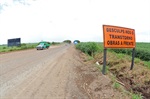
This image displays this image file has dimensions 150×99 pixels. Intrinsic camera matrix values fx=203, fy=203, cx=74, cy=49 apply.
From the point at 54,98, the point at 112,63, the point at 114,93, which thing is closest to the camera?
the point at 54,98

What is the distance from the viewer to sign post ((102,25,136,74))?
9.94m

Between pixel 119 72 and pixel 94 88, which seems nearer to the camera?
pixel 94 88

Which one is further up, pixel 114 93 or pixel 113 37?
pixel 113 37

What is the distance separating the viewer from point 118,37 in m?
10.5

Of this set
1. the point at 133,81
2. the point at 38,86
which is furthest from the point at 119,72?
the point at 38,86

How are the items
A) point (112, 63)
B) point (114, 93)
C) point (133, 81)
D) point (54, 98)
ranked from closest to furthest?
point (54, 98) → point (114, 93) → point (133, 81) → point (112, 63)

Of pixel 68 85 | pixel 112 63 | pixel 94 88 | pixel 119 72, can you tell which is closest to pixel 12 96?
pixel 68 85

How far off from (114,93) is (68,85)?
6.04 ft

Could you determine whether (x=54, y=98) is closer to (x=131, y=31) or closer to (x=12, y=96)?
(x=12, y=96)

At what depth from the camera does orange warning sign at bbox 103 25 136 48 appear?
9938 millimetres

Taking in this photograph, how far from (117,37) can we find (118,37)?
9 centimetres

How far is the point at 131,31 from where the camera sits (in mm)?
11492

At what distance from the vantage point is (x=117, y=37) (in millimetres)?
10461

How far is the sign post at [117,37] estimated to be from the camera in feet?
32.6
